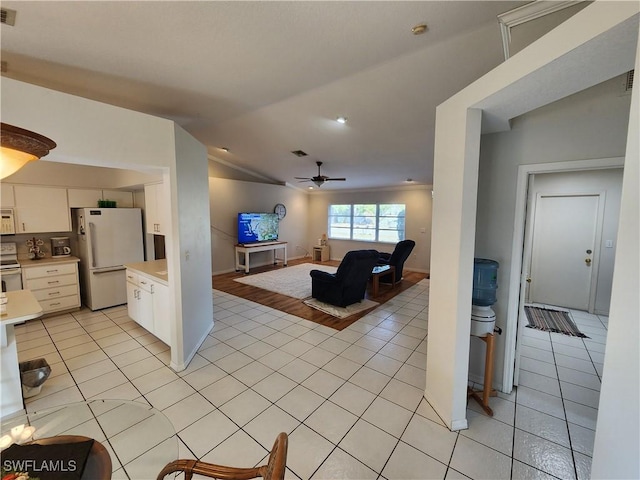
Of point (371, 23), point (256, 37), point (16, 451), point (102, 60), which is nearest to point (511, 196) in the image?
point (371, 23)

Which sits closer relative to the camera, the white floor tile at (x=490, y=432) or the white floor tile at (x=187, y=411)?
the white floor tile at (x=490, y=432)

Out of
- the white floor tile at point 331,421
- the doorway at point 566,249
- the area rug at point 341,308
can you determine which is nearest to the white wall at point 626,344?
the white floor tile at point 331,421

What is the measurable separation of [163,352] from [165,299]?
2.20ft

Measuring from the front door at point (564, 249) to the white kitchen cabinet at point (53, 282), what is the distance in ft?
24.6

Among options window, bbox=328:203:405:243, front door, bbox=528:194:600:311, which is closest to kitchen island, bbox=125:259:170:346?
front door, bbox=528:194:600:311

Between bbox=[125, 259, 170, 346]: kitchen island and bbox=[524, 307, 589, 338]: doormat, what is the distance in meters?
4.80

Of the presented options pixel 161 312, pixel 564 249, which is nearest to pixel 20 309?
pixel 161 312

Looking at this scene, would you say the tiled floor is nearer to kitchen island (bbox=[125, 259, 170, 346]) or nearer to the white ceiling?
kitchen island (bbox=[125, 259, 170, 346])

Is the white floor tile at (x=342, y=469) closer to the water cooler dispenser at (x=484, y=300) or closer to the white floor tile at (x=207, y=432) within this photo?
the white floor tile at (x=207, y=432)

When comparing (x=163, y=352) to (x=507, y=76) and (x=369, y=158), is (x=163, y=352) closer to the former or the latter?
(x=507, y=76)

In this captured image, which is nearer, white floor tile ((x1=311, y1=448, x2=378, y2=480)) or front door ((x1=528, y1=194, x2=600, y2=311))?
white floor tile ((x1=311, y1=448, x2=378, y2=480))

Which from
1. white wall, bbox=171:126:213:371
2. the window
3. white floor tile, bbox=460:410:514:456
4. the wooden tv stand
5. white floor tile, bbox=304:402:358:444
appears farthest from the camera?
the window

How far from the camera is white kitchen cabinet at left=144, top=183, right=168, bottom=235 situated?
2.90 m

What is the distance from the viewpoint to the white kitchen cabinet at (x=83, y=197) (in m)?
4.17
